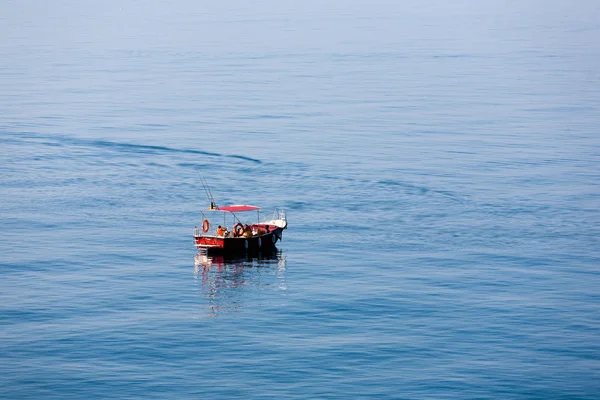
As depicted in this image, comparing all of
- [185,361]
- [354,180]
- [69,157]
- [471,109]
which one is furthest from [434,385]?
[471,109]

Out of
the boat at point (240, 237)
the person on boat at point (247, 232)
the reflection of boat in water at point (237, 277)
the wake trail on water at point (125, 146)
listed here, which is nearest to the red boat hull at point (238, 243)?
the boat at point (240, 237)

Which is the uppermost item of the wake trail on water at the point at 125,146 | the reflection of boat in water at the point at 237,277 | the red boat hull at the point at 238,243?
the wake trail on water at the point at 125,146

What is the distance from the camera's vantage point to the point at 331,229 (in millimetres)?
121562

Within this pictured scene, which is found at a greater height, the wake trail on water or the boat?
the wake trail on water

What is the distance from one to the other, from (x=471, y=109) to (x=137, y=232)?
94.7 metres

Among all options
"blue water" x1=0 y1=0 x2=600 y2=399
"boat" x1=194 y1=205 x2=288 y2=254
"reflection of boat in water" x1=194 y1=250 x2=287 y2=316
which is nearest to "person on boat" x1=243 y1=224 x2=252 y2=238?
"boat" x1=194 y1=205 x2=288 y2=254

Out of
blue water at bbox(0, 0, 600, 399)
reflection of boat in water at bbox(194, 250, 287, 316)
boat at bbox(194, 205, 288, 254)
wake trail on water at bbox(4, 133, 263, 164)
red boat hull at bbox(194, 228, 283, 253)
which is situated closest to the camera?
blue water at bbox(0, 0, 600, 399)

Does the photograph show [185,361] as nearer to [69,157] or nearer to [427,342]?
[427,342]

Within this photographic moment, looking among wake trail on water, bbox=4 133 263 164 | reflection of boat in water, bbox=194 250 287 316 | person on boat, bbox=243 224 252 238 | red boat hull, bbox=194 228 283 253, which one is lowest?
reflection of boat in water, bbox=194 250 287 316

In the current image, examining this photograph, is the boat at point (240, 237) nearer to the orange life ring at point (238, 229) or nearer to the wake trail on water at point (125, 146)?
the orange life ring at point (238, 229)

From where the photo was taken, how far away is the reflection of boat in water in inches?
3885

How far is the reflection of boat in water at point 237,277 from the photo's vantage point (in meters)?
98.7

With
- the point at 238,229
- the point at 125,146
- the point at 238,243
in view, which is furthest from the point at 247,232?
the point at 125,146

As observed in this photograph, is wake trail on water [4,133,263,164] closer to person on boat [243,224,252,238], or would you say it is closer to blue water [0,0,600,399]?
blue water [0,0,600,399]
